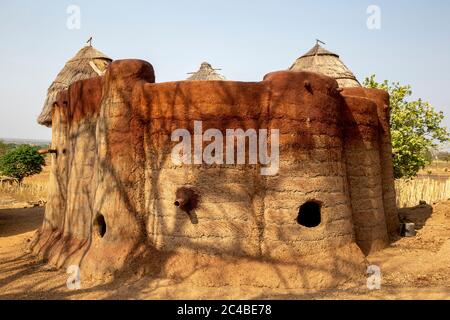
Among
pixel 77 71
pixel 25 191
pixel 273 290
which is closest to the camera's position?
pixel 273 290

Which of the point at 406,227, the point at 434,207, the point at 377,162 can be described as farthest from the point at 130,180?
the point at 434,207

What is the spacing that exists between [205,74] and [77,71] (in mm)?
4187

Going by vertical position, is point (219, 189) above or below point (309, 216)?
above

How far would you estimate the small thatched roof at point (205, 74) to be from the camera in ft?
43.0

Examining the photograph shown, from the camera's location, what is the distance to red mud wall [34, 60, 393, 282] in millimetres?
6008

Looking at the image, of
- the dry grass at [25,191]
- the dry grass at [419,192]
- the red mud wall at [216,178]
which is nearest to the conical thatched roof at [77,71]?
the red mud wall at [216,178]

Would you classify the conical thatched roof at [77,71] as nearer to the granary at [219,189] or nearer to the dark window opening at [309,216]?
the granary at [219,189]

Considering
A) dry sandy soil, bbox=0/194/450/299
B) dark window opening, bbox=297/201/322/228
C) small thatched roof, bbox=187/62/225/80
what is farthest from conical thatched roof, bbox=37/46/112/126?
dark window opening, bbox=297/201/322/228

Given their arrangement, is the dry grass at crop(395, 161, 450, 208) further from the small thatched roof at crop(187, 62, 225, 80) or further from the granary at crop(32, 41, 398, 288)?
the granary at crop(32, 41, 398, 288)

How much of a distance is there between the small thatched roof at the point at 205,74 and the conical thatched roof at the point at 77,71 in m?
3.01

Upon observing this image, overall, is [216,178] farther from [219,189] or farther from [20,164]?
[20,164]

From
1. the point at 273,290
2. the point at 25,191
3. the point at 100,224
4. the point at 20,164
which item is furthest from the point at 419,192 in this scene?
the point at 20,164

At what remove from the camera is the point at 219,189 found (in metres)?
6.03

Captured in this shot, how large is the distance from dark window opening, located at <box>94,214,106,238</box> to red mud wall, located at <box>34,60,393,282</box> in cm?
2
